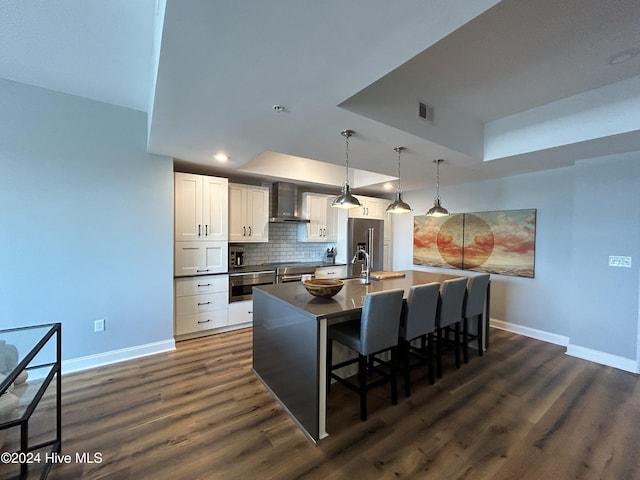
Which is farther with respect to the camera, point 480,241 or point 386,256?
point 386,256

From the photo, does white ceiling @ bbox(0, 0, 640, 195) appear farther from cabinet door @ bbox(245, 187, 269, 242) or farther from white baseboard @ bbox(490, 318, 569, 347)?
white baseboard @ bbox(490, 318, 569, 347)

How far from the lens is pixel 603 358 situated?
3.09 metres

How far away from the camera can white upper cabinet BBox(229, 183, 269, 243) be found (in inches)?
163

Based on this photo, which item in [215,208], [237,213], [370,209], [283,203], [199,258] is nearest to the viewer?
[199,258]

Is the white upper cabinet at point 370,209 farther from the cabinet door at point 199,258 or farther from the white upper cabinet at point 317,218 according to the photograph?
the cabinet door at point 199,258

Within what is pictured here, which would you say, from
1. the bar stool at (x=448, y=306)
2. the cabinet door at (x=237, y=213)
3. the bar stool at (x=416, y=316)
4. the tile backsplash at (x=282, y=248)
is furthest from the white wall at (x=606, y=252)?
the cabinet door at (x=237, y=213)

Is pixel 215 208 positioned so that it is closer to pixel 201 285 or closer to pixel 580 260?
pixel 201 285

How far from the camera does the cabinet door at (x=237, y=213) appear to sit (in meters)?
4.12

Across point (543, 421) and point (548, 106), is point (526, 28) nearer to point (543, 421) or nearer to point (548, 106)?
point (548, 106)

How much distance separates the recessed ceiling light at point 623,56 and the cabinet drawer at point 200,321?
185 inches

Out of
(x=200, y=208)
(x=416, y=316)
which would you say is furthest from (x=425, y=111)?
(x=200, y=208)

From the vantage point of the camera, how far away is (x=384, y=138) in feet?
8.34

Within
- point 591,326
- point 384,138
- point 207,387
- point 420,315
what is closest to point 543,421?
point 420,315

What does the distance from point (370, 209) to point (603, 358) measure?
3957 millimetres
